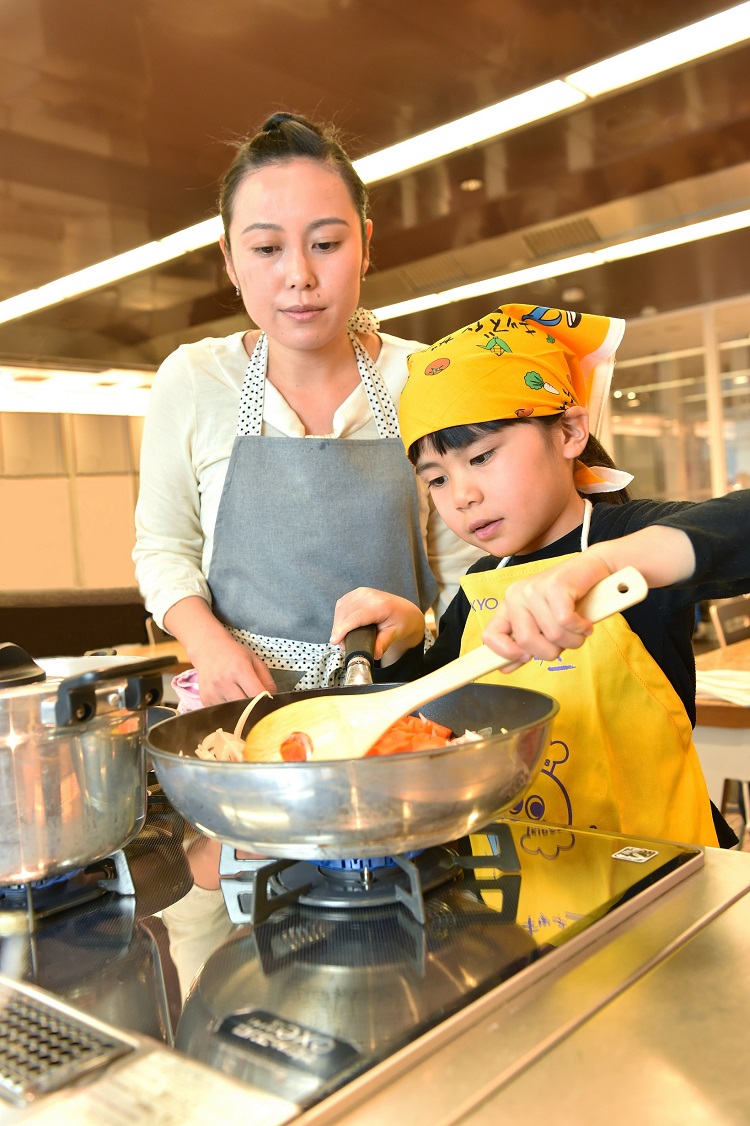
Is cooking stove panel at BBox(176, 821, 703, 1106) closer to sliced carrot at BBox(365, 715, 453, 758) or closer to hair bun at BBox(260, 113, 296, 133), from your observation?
sliced carrot at BBox(365, 715, 453, 758)

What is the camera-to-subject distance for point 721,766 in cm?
204

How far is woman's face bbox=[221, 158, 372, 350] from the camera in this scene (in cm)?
116

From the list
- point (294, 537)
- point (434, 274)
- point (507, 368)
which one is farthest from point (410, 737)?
point (434, 274)

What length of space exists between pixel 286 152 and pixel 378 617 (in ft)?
2.01

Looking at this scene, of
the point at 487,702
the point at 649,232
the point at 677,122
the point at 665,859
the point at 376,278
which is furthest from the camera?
the point at 376,278

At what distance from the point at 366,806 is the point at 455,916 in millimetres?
131

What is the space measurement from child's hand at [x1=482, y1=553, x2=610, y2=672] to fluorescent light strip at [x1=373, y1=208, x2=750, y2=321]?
14.9 feet

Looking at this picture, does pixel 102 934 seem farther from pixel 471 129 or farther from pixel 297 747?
pixel 471 129

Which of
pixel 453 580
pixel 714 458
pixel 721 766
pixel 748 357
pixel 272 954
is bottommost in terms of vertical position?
pixel 721 766

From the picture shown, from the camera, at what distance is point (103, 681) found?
675 mm

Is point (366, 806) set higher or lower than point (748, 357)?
lower

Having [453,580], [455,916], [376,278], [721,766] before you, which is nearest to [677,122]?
[376,278]

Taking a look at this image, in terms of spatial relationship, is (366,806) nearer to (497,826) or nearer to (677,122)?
(497,826)

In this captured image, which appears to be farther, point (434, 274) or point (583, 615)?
point (434, 274)
